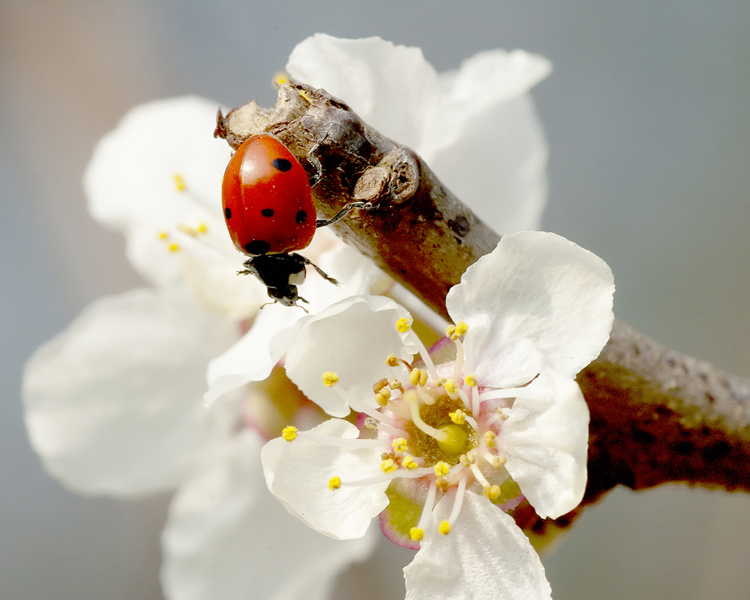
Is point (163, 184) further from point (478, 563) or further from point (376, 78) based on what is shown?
point (478, 563)

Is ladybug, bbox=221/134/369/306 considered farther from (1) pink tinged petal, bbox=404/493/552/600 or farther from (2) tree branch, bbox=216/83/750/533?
(1) pink tinged petal, bbox=404/493/552/600

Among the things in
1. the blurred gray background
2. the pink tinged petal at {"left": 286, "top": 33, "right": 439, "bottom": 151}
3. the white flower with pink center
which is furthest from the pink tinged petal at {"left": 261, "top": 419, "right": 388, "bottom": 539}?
the blurred gray background

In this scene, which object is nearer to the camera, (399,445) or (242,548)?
(399,445)

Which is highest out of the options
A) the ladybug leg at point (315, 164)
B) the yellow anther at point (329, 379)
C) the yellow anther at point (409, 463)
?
the ladybug leg at point (315, 164)

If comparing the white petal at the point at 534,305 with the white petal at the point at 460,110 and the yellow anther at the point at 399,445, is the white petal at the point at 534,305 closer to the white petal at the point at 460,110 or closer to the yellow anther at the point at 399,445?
the yellow anther at the point at 399,445

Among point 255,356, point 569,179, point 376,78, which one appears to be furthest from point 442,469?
point 569,179

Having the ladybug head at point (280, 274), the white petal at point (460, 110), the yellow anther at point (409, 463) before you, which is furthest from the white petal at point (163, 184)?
the yellow anther at point (409, 463)
